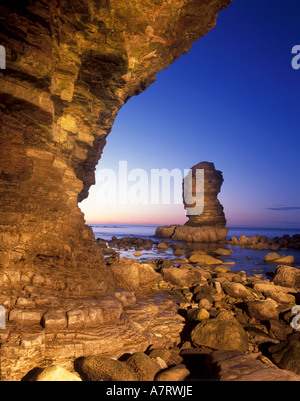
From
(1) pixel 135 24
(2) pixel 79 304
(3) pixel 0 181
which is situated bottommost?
(2) pixel 79 304

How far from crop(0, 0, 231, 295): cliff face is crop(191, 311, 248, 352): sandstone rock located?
2853mm

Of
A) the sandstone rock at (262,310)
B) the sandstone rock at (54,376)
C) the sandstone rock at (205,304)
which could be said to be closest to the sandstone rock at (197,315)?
the sandstone rock at (205,304)

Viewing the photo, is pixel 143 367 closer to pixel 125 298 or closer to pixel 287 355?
pixel 125 298

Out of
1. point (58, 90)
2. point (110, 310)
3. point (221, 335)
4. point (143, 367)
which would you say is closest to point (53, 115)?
point (58, 90)

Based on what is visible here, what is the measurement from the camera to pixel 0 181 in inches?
227

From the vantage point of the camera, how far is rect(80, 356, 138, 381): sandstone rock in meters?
3.40

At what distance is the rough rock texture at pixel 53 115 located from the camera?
191 inches

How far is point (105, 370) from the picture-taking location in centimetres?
346

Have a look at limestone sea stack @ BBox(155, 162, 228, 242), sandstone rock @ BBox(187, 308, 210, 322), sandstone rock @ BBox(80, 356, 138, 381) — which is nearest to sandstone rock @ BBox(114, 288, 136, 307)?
sandstone rock @ BBox(187, 308, 210, 322)

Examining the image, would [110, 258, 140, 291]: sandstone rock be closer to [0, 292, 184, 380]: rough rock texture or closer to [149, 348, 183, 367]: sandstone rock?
[0, 292, 184, 380]: rough rock texture

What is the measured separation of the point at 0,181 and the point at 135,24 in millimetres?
6371

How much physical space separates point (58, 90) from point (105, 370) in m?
7.58
